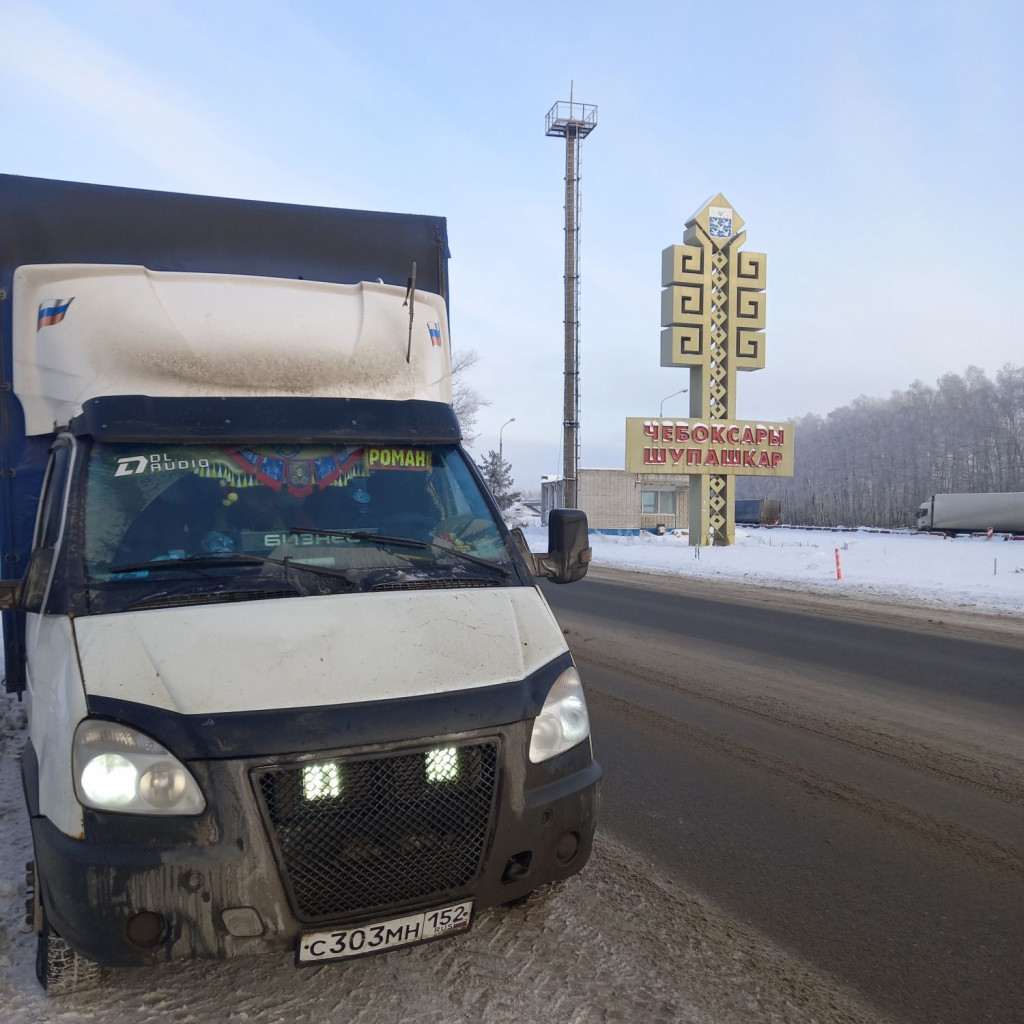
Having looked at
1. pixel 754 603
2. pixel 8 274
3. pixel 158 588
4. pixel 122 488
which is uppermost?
pixel 8 274

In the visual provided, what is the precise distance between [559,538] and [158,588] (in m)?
1.83

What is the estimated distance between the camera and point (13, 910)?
3281 millimetres

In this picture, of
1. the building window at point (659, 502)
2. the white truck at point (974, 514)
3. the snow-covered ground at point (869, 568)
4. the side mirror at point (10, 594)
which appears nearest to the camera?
the side mirror at point (10, 594)

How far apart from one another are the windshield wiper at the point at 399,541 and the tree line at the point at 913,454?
270 feet

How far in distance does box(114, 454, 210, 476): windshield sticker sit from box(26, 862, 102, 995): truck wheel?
1.57 meters

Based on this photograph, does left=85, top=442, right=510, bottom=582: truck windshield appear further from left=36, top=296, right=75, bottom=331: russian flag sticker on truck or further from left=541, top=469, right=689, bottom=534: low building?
left=541, top=469, right=689, bottom=534: low building

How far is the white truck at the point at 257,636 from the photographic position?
2.36 m

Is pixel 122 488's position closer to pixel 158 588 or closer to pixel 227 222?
pixel 158 588

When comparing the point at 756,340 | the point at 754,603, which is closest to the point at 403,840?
the point at 754,603

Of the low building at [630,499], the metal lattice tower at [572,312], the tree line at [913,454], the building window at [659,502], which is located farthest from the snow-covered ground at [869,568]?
the tree line at [913,454]

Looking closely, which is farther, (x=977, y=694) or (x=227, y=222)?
(x=977, y=694)

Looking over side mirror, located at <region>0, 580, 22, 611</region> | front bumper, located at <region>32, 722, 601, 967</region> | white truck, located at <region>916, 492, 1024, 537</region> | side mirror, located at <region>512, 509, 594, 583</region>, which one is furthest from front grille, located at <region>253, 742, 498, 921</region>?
white truck, located at <region>916, 492, 1024, 537</region>

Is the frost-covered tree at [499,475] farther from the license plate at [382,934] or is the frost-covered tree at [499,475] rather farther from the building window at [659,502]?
the license plate at [382,934]

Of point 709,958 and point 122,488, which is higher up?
point 122,488
